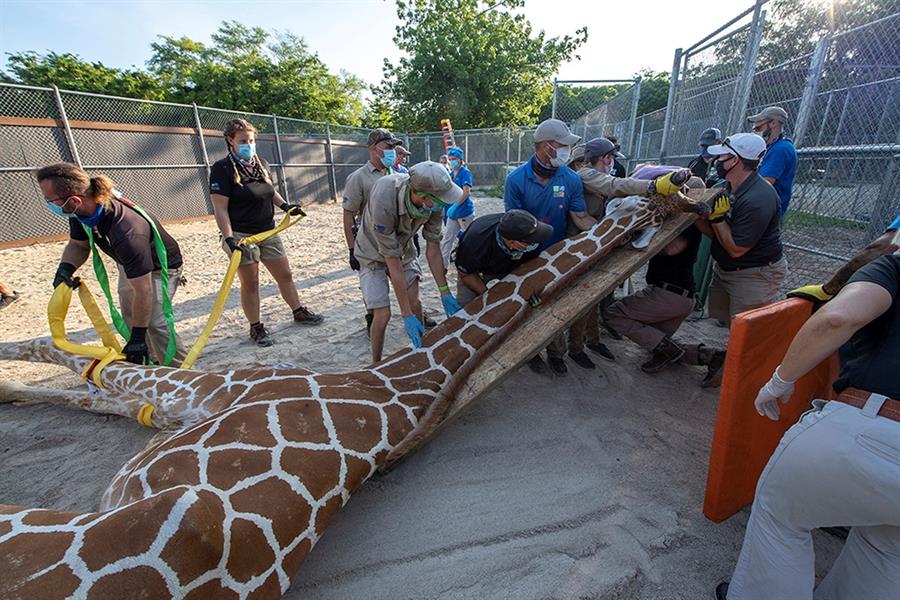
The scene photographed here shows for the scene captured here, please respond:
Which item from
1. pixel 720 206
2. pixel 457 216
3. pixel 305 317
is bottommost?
pixel 305 317

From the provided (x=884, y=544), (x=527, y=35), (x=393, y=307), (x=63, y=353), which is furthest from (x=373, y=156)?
(x=527, y=35)

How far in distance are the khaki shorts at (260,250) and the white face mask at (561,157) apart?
298cm

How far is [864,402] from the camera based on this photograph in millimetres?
1429

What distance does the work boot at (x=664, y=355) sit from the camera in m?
3.69

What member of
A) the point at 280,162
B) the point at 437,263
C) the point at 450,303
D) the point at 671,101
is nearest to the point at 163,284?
the point at 437,263

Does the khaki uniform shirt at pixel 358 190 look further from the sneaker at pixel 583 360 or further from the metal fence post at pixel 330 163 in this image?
the metal fence post at pixel 330 163

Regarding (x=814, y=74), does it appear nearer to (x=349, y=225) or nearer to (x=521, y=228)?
(x=521, y=228)

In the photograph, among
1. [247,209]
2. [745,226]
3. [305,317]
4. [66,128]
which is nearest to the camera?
[745,226]

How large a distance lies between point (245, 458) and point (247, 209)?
122 inches

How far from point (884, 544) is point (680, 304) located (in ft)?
7.59

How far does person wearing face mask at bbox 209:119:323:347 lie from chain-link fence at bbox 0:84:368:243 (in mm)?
6695

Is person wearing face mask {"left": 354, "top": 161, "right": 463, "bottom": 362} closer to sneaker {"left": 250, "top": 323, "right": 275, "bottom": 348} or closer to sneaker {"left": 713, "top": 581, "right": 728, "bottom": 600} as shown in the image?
sneaker {"left": 250, "top": 323, "right": 275, "bottom": 348}

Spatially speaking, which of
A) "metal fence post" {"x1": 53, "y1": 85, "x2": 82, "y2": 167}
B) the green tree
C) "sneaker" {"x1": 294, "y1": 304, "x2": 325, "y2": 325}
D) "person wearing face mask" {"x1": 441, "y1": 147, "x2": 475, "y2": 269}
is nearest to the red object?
→ "sneaker" {"x1": 294, "y1": 304, "x2": 325, "y2": 325}

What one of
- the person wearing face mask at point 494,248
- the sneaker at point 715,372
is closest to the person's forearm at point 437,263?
the person wearing face mask at point 494,248
